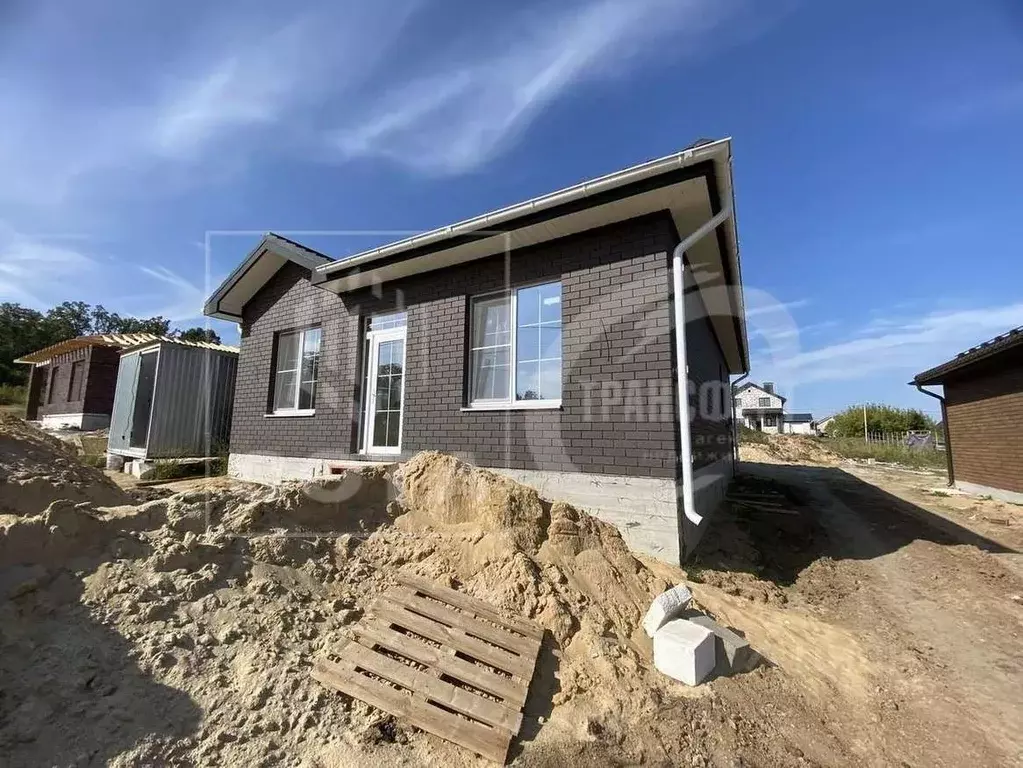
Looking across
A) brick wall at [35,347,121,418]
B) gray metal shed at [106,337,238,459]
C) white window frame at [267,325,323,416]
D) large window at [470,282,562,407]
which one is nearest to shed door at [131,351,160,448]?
gray metal shed at [106,337,238,459]

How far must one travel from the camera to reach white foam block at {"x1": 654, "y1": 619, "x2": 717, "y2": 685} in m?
2.84

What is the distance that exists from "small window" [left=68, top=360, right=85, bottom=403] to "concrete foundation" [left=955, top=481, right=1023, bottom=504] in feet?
99.6

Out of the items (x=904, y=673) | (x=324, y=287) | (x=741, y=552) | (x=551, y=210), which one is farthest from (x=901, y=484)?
(x=324, y=287)

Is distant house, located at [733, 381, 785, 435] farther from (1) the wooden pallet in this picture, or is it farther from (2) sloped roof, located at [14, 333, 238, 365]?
(1) the wooden pallet

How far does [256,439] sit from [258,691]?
7.03 m

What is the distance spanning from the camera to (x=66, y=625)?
242 cm

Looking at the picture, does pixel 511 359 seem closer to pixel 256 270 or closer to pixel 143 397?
pixel 256 270

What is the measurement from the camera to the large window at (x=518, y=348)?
5.46 m

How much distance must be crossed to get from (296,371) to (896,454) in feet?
88.9

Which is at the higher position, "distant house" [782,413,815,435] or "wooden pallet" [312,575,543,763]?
"distant house" [782,413,815,435]

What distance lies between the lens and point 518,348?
5750mm

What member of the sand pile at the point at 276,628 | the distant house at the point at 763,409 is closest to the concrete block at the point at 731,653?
the sand pile at the point at 276,628

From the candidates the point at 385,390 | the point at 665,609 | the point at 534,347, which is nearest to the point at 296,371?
the point at 385,390

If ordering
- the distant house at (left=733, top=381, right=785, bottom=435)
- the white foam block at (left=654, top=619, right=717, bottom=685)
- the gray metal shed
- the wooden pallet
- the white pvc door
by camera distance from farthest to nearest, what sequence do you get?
the distant house at (left=733, top=381, right=785, bottom=435) → the gray metal shed → the white pvc door → the white foam block at (left=654, top=619, right=717, bottom=685) → the wooden pallet
